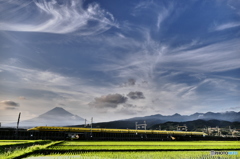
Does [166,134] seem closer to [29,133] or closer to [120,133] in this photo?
[120,133]

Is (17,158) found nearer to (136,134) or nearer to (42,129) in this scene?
(42,129)

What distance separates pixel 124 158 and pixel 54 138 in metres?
43.4

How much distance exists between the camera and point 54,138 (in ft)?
173

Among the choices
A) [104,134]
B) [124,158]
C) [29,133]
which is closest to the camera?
[124,158]

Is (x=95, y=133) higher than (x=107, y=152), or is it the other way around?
(x=107, y=152)

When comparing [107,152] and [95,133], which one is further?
[95,133]

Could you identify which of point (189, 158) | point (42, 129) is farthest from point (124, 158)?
point (42, 129)

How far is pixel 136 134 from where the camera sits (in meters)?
70.1

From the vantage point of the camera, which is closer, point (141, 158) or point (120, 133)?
point (141, 158)

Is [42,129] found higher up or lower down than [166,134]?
higher up

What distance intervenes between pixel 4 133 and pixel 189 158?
5749 centimetres

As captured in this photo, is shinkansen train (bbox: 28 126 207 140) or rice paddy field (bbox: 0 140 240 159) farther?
shinkansen train (bbox: 28 126 207 140)

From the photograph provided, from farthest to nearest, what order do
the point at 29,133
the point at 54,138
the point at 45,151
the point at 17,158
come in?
the point at 29,133, the point at 54,138, the point at 45,151, the point at 17,158

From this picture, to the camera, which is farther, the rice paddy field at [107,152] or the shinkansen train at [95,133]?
the shinkansen train at [95,133]
